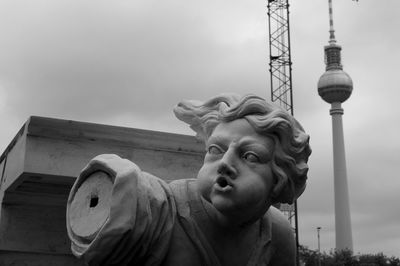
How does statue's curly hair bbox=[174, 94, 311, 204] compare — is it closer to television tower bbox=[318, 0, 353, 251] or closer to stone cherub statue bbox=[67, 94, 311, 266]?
stone cherub statue bbox=[67, 94, 311, 266]

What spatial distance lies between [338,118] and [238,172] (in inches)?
2214

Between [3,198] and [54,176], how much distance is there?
0.45 metres

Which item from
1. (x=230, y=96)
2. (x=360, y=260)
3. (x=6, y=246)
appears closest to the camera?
(x=230, y=96)

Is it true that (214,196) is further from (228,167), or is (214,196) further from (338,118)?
(338,118)

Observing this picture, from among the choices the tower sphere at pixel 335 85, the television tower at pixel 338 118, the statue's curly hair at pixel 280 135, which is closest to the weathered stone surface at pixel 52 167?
the statue's curly hair at pixel 280 135

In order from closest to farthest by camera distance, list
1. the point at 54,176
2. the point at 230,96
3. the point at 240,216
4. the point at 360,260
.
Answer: the point at 240,216 < the point at 230,96 < the point at 54,176 < the point at 360,260

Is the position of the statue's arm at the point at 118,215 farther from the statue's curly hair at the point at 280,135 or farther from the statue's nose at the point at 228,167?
the statue's curly hair at the point at 280,135

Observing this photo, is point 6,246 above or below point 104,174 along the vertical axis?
below

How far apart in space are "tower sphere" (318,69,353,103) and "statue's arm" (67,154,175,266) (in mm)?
53929

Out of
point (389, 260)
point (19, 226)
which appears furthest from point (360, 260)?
point (19, 226)

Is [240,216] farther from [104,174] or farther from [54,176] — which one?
[54,176]

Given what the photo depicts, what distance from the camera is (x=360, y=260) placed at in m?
33.5

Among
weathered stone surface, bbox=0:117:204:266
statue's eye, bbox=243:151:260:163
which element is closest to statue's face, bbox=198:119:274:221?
statue's eye, bbox=243:151:260:163

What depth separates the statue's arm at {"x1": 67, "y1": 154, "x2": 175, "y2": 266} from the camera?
5.96 ft
